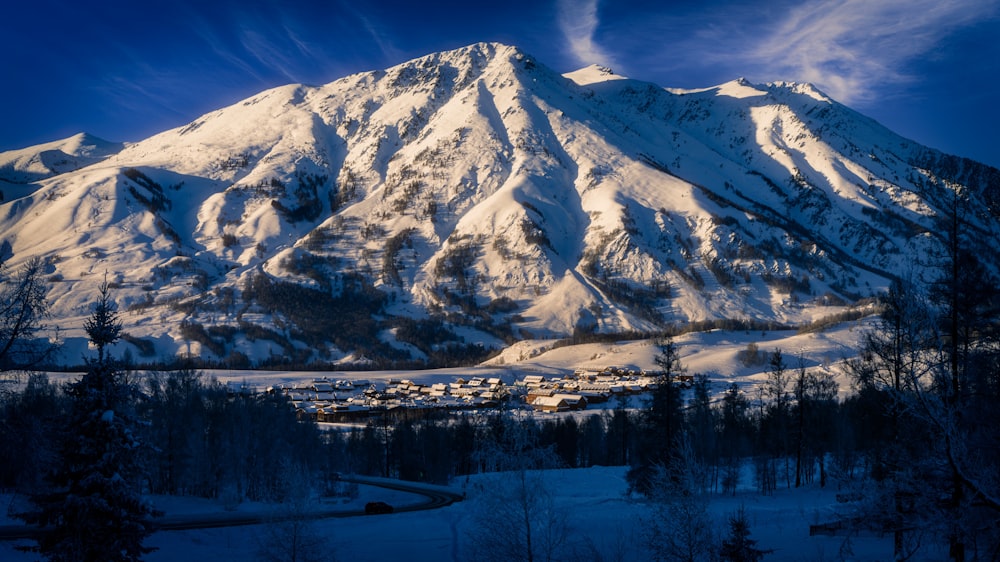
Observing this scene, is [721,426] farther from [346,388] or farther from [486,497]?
[346,388]

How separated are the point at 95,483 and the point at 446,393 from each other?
10901 cm

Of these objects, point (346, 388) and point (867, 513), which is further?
point (346, 388)

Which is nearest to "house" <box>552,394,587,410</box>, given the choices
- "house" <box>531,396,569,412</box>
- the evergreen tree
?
"house" <box>531,396,569,412</box>

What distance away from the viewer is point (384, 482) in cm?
6097

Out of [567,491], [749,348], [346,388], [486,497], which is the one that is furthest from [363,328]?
[486,497]

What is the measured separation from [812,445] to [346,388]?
91448 millimetres

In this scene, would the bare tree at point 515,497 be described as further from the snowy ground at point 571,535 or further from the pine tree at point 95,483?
the pine tree at point 95,483

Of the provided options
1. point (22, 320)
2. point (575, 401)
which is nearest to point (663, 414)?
point (22, 320)

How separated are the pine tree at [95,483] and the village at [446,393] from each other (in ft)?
252

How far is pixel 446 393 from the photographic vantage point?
126 m

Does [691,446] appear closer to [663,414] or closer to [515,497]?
[515,497]

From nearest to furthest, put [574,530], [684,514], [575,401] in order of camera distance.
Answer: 1. [684,514]
2. [574,530]
3. [575,401]

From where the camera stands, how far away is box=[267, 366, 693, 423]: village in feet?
343

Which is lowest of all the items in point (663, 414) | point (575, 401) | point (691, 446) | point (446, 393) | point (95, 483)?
point (575, 401)
